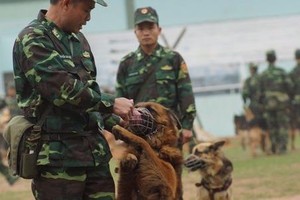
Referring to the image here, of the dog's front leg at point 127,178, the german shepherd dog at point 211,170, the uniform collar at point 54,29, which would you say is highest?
the uniform collar at point 54,29

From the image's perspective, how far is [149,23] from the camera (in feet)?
22.3

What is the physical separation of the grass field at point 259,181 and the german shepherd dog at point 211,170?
3.34 ft

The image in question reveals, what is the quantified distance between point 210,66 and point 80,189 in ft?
52.6

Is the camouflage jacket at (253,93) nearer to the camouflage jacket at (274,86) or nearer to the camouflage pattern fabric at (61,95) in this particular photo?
the camouflage jacket at (274,86)

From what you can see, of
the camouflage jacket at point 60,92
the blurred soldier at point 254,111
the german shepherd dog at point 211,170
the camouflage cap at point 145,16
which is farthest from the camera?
the blurred soldier at point 254,111

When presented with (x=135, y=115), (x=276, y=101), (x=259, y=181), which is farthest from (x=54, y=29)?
(x=276, y=101)

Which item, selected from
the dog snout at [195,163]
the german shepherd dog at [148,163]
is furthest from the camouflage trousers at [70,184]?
the dog snout at [195,163]

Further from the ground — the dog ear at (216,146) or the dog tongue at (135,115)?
the dog tongue at (135,115)

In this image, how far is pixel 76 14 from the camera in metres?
4.09

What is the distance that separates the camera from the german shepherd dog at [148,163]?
445cm

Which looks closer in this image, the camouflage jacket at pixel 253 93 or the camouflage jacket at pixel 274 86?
the camouflage jacket at pixel 274 86

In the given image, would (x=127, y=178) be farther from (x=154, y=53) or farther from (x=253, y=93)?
(x=253, y=93)

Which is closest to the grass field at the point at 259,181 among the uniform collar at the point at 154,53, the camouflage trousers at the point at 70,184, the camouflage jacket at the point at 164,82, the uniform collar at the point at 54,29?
the camouflage jacket at the point at 164,82

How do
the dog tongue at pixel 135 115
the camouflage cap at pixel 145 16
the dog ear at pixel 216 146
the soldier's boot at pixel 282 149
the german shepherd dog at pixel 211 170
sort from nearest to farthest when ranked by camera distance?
1. the dog tongue at pixel 135 115
2. the camouflage cap at pixel 145 16
3. the german shepherd dog at pixel 211 170
4. the dog ear at pixel 216 146
5. the soldier's boot at pixel 282 149
